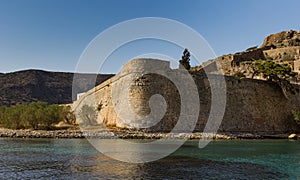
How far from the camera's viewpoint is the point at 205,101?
29.8 m

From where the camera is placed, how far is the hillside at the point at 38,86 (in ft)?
229

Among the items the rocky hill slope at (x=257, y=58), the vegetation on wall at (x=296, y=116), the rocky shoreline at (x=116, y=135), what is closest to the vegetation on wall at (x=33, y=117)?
the rocky shoreline at (x=116, y=135)

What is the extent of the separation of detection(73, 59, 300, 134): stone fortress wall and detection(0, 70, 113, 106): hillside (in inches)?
1532

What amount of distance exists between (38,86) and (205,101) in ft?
179

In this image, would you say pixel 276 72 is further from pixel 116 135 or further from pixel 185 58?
pixel 116 135

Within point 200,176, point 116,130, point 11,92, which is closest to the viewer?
point 200,176

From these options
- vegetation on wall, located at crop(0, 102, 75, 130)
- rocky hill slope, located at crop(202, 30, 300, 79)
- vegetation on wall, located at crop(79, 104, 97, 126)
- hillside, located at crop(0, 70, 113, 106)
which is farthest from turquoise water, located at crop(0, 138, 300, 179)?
hillside, located at crop(0, 70, 113, 106)

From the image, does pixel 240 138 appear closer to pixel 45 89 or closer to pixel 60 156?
pixel 60 156

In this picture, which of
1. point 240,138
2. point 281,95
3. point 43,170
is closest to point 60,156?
point 43,170

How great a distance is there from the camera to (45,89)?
75.9 meters

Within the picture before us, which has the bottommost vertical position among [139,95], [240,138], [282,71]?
[240,138]

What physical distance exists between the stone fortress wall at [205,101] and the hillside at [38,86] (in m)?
38.9

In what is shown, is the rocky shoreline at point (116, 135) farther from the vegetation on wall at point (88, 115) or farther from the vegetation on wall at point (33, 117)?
the vegetation on wall at point (88, 115)

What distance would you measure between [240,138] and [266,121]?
22.7 ft
